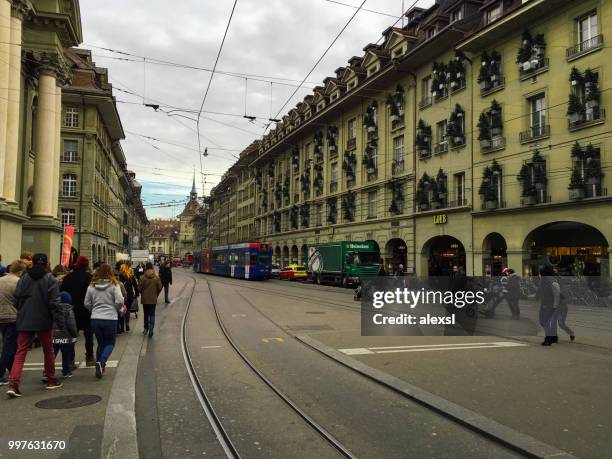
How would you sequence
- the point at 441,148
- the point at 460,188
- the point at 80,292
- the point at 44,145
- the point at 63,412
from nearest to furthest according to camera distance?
the point at 63,412
the point at 80,292
the point at 44,145
the point at 460,188
the point at 441,148

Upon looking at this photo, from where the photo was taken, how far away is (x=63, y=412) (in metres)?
6.00

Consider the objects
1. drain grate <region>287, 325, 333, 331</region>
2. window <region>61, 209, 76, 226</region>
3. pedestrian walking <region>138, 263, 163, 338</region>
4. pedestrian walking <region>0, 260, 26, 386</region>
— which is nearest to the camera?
pedestrian walking <region>0, 260, 26, 386</region>

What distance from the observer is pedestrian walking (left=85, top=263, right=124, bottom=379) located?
25.4 feet

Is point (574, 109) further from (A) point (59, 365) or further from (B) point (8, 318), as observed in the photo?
(B) point (8, 318)

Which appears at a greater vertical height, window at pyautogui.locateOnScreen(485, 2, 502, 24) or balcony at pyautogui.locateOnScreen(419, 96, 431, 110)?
window at pyautogui.locateOnScreen(485, 2, 502, 24)

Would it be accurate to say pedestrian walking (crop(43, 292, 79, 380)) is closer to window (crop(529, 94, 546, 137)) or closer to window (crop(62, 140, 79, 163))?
window (crop(529, 94, 546, 137))

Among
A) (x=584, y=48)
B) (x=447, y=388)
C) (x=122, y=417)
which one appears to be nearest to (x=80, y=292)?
(x=122, y=417)

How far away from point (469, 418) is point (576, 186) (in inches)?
816

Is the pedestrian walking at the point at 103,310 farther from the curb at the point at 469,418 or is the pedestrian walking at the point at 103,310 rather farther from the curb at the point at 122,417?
the curb at the point at 469,418

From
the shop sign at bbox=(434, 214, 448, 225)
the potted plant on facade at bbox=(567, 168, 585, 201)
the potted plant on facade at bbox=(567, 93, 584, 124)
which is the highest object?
the potted plant on facade at bbox=(567, 93, 584, 124)

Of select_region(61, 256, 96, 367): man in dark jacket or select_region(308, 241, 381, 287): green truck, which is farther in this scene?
select_region(308, 241, 381, 287): green truck

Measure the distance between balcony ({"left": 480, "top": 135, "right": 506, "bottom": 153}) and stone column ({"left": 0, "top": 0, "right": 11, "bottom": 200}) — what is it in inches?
911

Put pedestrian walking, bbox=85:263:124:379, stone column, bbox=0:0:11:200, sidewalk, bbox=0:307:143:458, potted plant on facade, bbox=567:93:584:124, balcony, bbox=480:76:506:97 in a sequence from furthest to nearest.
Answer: balcony, bbox=480:76:506:97, potted plant on facade, bbox=567:93:584:124, stone column, bbox=0:0:11:200, pedestrian walking, bbox=85:263:124:379, sidewalk, bbox=0:307:143:458

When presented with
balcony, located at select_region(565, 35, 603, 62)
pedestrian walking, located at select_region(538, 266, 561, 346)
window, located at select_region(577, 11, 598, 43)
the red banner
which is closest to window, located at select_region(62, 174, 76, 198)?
the red banner
